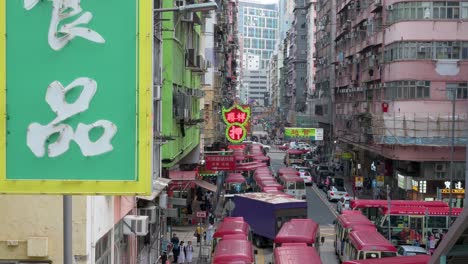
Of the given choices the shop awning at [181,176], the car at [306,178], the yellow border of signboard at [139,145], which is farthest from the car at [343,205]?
the yellow border of signboard at [139,145]

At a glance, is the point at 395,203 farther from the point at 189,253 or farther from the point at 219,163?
the point at 189,253

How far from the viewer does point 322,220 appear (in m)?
40.7

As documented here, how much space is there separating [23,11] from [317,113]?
86.1m

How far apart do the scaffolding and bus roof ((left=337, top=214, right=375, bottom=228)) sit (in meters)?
13.6

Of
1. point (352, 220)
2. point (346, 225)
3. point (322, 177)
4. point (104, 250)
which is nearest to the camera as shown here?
point (104, 250)

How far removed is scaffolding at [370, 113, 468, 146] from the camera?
41.8 metres

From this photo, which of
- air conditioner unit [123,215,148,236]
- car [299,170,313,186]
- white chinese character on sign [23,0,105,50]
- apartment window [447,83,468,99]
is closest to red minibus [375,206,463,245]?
apartment window [447,83,468,99]

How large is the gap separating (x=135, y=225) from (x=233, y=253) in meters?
4.39

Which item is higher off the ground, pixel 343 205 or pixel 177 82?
pixel 177 82

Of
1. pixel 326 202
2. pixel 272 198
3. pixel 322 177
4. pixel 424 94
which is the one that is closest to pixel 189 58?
pixel 272 198

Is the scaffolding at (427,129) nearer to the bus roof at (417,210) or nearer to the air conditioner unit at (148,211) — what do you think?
the bus roof at (417,210)

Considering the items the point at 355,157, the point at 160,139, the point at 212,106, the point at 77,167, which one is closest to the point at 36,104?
the point at 77,167

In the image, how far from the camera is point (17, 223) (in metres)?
12.4

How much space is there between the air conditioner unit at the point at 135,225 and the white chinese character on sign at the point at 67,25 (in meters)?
10.9
